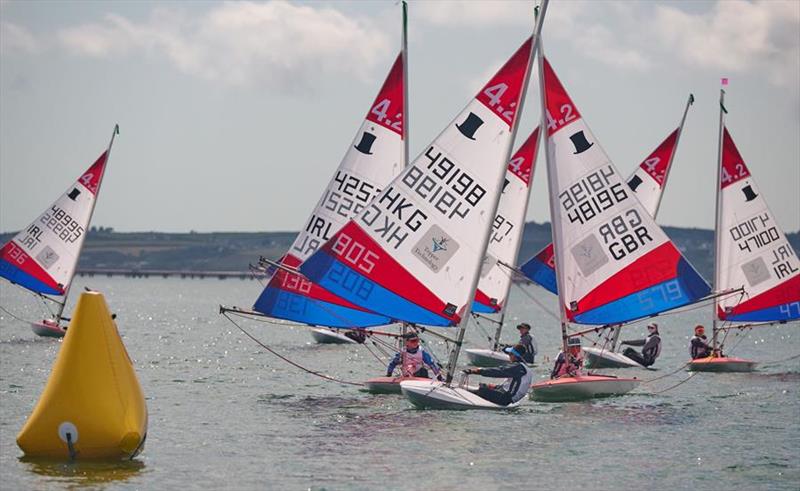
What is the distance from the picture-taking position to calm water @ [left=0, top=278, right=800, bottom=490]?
25.1m

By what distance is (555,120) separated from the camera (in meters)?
37.7

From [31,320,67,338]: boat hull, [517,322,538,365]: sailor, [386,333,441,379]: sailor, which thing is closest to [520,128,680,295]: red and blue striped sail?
[517,322,538,365]: sailor

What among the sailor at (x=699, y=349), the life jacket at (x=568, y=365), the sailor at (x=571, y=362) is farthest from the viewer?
the sailor at (x=699, y=349)

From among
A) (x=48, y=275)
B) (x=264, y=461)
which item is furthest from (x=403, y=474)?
(x=48, y=275)

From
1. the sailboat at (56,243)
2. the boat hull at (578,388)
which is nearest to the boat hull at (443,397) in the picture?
the boat hull at (578,388)

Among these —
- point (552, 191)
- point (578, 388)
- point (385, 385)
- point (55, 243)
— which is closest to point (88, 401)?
point (385, 385)

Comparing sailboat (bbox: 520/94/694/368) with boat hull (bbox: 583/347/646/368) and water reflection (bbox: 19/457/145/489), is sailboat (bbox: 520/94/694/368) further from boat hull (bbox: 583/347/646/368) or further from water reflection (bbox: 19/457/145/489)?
water reflection (bbox: 19/457/145/489)

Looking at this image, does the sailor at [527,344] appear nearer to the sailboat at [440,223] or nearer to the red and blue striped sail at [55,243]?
the sailboat at [440,223]

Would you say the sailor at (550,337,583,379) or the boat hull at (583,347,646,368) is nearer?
the sailor at (550,337,583,379)

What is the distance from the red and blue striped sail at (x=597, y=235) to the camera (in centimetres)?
3678

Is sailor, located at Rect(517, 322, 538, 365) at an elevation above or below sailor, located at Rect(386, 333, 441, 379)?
above

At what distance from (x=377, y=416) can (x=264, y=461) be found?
6.83 meters

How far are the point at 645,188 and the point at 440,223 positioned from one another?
18813mm

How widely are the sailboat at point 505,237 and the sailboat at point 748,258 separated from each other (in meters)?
7.24
